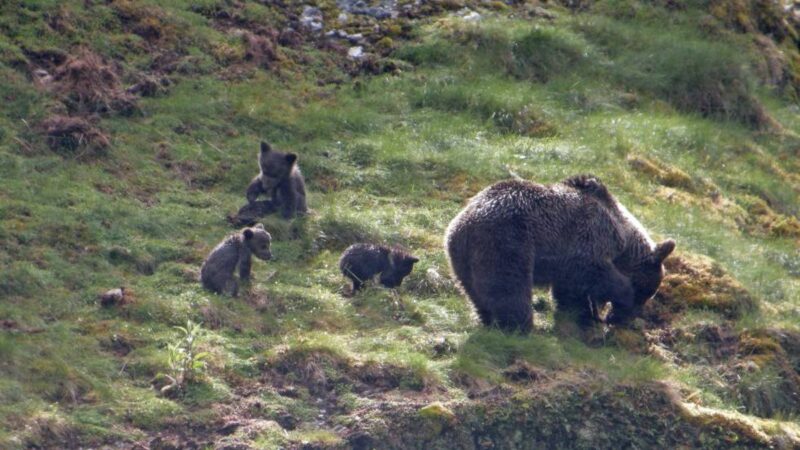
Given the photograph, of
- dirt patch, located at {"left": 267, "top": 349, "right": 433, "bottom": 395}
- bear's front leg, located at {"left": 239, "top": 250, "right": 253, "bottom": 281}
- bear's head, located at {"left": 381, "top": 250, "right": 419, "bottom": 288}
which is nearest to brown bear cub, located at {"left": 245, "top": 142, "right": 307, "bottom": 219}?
bear's front leg, located at {"left": 239, "top": 250, "right": 253, "bottom": 281}

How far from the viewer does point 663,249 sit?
12.7m

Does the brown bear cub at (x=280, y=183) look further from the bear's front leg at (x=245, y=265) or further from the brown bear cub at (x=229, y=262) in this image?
the bear's front leg at (x=245, y=265)

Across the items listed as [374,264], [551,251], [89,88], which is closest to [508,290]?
[551,251]

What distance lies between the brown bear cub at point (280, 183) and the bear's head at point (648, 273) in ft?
11.9

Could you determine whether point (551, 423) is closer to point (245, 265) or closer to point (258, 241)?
point (245, 265)

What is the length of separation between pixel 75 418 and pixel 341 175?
6.26 m

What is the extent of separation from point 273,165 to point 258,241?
1607mm

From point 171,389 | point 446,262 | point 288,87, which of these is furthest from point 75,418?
point 288,87

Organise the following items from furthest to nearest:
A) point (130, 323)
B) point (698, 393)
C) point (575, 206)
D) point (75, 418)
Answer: point (575, 206) < point (698, 393) < point (130, 323) < point (75, 418)

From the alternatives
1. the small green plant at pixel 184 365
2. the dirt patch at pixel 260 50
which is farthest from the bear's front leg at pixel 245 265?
the dirt patch at pixel 260 50

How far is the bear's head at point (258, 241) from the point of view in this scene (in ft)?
39.8

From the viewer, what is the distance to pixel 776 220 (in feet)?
53.9

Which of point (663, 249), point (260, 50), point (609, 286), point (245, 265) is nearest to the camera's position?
point (245, 265)

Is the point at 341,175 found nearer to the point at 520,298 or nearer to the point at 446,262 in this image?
the point at 446,262
